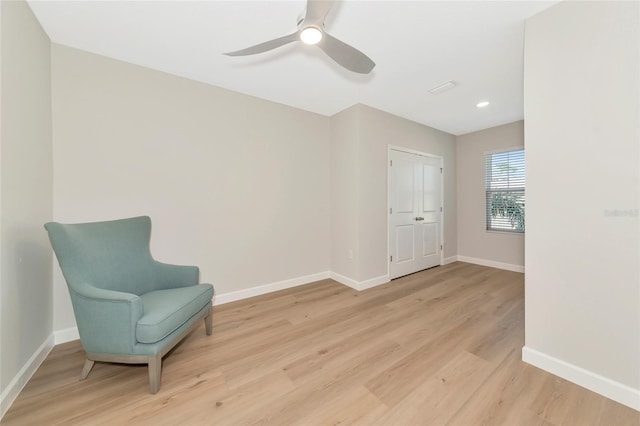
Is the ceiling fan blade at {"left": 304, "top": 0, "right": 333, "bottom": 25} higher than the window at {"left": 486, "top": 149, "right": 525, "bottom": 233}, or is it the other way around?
the ceiling fan blade at {"left": 304, "top": 0, "right": 333, "bottom": 25}

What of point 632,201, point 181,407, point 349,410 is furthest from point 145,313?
point 632,201

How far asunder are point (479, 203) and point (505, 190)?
45 cm

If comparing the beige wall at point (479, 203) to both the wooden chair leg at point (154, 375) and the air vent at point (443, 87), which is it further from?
the wooden chair leg at point (154, 375)

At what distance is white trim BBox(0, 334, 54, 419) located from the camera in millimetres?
1301

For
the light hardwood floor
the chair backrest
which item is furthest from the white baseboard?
the chair backrest

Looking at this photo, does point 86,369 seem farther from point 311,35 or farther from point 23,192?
point 311,35

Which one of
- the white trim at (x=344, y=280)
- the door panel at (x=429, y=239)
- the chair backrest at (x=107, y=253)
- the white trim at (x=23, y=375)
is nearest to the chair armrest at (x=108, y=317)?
the chair backrest at (x=107, y=253)

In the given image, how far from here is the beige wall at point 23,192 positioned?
137 cm

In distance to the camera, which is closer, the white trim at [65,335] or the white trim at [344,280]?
the white trim at [65,335]

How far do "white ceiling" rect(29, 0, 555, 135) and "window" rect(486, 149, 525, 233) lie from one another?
4.61 feet

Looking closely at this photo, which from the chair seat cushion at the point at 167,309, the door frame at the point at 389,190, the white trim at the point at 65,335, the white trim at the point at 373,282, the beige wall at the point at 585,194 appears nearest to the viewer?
the beige wall at the point at 585,194

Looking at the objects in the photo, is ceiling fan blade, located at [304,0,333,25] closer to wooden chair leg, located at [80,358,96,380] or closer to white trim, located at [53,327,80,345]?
wooden chair leg, located at [80,358,96,380]

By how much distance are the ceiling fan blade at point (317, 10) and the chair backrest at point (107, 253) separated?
198 cm

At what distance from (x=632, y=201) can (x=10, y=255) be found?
361 centimetres
